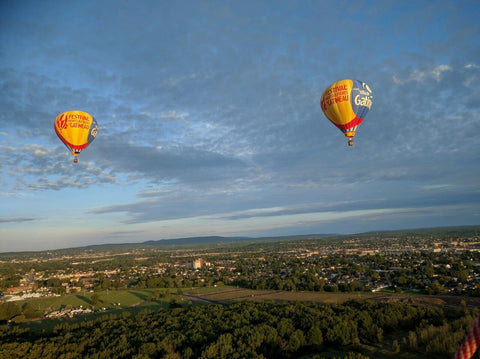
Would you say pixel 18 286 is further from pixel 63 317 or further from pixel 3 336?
pixel 3 336

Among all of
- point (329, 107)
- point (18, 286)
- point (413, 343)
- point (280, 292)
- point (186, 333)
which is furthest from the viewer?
point (18, 286)

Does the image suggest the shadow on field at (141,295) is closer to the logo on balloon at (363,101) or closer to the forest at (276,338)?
the forest at (276,338)

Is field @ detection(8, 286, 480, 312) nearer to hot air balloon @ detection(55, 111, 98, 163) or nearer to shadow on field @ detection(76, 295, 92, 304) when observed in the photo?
shadow on field @ detection(76, 295, 92, 304)

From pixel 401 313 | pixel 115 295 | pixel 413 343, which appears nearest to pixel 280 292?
pixel 401 313

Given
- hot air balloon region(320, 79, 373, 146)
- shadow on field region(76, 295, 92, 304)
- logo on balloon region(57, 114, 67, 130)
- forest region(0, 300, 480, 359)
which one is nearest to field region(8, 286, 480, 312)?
shadow on field region(76, 295, 92, 304)

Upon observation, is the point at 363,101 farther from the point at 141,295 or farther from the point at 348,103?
the point at 141,295

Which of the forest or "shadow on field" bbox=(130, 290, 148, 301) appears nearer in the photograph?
the forest

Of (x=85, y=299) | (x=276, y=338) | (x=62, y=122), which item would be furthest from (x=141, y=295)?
(x=276, y=338)
